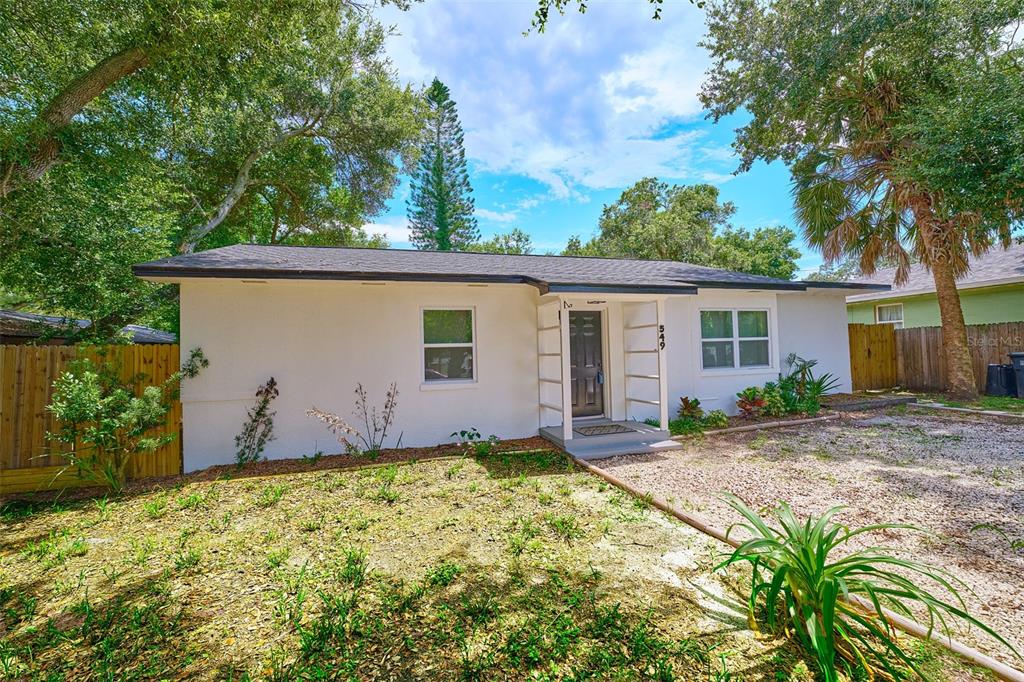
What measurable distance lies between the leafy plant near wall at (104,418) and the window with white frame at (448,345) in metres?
3.60

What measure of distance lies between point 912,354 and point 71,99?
19.3 m

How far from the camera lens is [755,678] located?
218 centimetres

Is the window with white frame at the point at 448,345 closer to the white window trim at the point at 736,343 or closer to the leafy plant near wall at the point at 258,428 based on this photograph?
the leafy plant near wall at the point at 258,428

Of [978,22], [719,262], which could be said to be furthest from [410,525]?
[719,262]

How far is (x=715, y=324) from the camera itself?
29.9ft

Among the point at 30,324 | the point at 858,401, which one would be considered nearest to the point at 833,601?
the point at 858,401

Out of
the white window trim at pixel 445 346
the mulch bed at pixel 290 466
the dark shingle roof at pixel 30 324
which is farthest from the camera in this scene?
the dark shingle roof at pixel 30 324

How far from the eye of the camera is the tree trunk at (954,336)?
33.2 feet

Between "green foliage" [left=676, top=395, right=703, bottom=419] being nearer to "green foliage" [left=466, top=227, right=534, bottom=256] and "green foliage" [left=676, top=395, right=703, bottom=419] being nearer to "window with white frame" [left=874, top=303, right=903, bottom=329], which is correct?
"window with white frame" [left=874, top=303, right=903, bottom=329]

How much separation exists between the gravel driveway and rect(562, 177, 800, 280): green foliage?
14321 millimetres

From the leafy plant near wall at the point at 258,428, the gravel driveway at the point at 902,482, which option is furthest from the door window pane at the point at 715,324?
the leafy plant near wall at the point at 258,428

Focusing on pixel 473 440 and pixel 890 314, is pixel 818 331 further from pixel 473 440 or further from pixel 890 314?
pixel 473 440

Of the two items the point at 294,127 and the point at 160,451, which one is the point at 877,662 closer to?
the point at 160,451

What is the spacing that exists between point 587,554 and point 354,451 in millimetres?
4279
